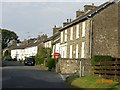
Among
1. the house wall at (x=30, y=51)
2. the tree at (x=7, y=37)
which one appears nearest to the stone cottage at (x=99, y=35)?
the house wall at (x=30, y=51)

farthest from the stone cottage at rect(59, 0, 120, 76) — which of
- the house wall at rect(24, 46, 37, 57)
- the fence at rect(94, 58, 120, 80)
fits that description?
the house wall at rect(24, 46, 37, 57)

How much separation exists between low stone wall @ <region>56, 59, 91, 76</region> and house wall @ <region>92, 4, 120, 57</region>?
297cm

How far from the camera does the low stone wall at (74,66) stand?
104 feet

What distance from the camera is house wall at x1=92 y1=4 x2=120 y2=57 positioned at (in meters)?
38.6

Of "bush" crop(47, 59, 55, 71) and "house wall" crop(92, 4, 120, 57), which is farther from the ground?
"house wall" crop(92, 4, 120, 57)

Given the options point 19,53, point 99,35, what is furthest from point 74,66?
point 19,53

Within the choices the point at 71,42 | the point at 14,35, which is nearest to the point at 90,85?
the point at 71,42

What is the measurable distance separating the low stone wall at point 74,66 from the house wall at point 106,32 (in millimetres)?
2971

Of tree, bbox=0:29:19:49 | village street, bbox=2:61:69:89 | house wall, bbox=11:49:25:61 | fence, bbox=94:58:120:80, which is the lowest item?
village street, bbox=2:61:69:89

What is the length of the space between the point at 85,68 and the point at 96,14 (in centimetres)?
901

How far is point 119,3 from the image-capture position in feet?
131

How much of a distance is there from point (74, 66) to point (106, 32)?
19.5 feet

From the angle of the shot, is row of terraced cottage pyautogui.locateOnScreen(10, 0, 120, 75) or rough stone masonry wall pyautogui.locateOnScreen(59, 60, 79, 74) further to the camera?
row of terraced cottage pyautogui.locateOnScreen(10, 0, 120, 75)

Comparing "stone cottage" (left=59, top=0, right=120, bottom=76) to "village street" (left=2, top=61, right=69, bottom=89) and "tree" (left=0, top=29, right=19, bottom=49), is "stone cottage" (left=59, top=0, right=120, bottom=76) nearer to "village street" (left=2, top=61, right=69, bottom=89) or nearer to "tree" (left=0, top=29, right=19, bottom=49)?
"village street" (left=2, top=61, right=69, bottom=89)
